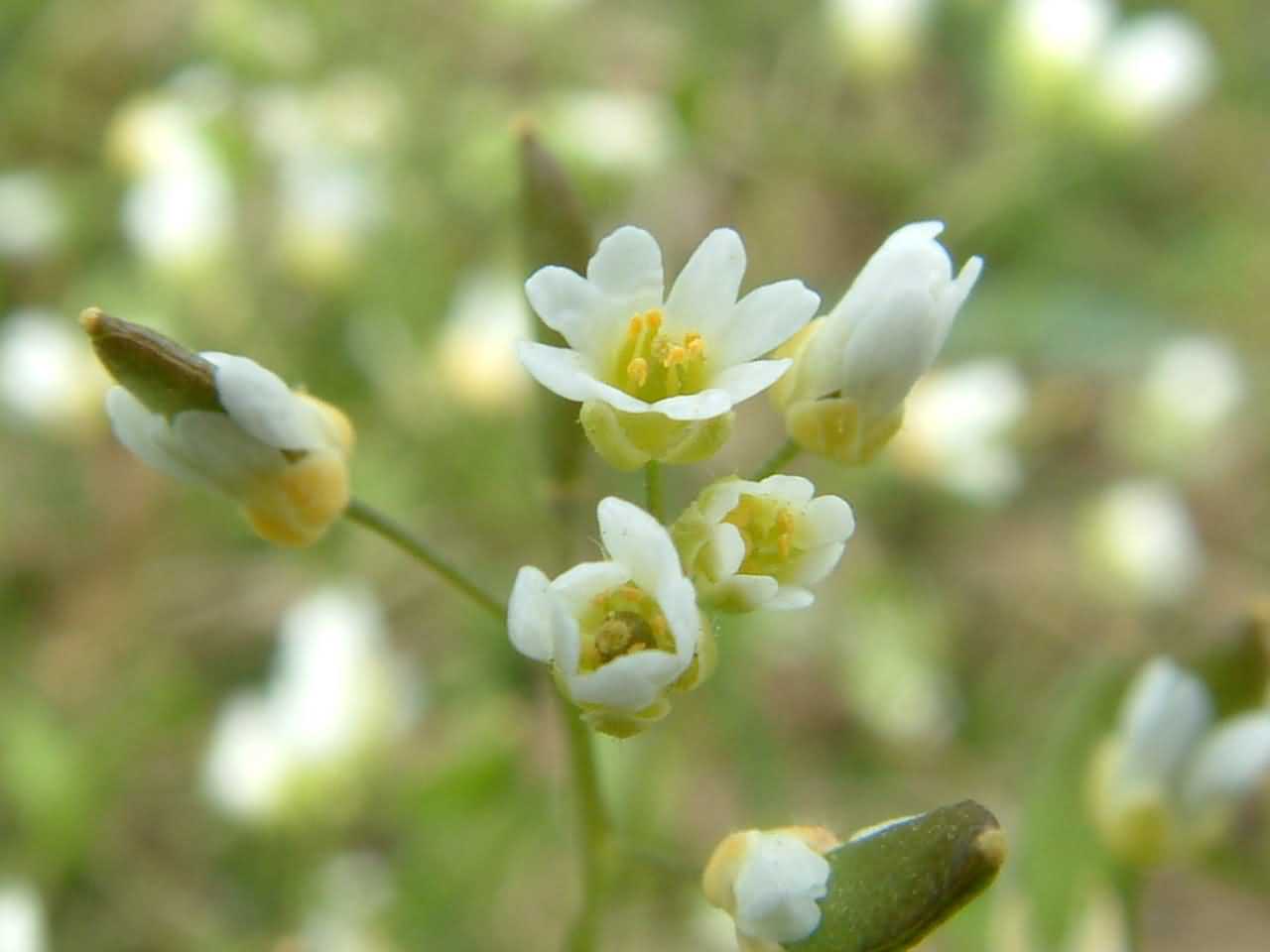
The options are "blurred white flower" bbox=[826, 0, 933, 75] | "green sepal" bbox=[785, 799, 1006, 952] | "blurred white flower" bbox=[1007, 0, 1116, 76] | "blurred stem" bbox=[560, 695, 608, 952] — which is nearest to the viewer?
"green sepal" bbox=[785, 799, 1006, 952]

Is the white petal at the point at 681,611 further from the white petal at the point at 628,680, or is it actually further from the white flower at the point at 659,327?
the white flower at the point at 659,327

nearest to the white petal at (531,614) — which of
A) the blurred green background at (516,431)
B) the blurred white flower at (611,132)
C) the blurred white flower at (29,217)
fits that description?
the blurred green background at (516,431)

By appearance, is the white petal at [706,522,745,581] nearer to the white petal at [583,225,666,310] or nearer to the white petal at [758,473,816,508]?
the white petal at [758,473,816,508]

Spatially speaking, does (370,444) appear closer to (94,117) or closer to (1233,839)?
(94,117)

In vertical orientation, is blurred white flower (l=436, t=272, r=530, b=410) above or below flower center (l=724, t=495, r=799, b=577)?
above

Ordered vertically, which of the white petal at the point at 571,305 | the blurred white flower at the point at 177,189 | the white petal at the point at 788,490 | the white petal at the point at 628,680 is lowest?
the white petal at the point at 628,680

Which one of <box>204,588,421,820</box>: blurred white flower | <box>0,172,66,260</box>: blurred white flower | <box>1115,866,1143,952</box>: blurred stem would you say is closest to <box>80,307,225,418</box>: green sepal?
<box>1115,866,1143,952</box>: blurred stem
